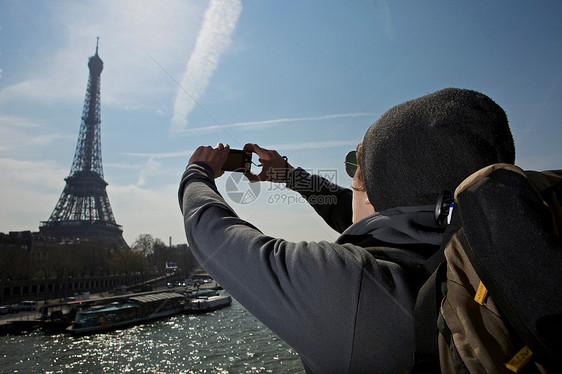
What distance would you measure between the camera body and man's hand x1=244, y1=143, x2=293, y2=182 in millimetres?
57

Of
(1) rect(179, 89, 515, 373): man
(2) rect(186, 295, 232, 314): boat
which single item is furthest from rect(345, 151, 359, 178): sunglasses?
(2) rect(186, 295, 232, 314): boat

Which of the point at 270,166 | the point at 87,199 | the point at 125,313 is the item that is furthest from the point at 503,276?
the point at 87,199

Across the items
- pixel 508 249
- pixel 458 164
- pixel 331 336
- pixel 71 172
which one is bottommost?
pixel 331 336

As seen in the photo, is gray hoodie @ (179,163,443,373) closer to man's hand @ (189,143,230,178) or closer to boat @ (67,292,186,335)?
man's hand @ (189,143,230,178)

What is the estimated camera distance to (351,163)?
4.19 ft

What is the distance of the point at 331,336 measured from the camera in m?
0.70

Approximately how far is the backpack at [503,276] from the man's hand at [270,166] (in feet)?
3.52

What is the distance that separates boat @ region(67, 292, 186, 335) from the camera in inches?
840

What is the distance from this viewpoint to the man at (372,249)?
70cm

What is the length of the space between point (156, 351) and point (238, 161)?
1849 cm

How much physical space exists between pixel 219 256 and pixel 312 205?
1224mm

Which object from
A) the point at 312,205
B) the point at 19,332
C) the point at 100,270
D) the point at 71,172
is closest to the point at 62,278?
the point at 100,270

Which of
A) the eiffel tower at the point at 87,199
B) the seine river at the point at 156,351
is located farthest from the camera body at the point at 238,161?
the eiffel tower at the point at 87,199

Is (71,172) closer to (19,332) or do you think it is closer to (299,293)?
(19,332)
